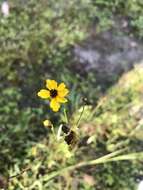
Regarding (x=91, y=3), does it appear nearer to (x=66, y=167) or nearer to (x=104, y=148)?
(x=104, y=148)

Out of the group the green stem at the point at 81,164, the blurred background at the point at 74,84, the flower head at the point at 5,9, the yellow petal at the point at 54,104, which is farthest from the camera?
the flower head at the point at 5,9

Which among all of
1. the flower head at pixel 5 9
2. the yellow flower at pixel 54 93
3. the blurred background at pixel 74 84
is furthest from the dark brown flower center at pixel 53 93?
the flower head at pixel 5 9

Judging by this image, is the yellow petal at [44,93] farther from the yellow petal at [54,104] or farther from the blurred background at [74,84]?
the blurred background at [74,84]

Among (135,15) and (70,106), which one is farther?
(135,15)

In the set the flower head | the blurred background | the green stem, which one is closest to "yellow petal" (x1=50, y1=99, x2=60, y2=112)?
the blurred background

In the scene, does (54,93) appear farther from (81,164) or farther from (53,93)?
(81,164)

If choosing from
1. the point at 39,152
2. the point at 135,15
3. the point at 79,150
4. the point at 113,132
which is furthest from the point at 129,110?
the point at 135,15

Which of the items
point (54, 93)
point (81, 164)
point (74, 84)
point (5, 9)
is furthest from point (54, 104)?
point (5, 9)

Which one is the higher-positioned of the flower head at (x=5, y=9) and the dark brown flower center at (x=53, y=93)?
the flower head at (x=5, y=9)
